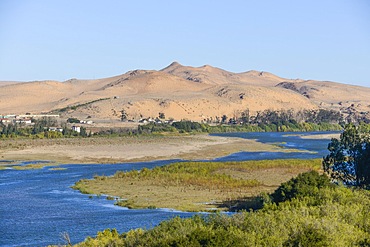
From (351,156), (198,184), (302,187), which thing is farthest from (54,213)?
(351,156)

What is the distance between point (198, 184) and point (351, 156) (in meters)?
12.4

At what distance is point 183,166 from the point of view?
214 feet

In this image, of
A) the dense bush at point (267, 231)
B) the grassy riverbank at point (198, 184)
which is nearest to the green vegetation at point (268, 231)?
the dense bush at point (267, 231)

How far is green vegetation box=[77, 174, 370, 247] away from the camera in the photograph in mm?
22391

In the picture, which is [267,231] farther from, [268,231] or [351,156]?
[351,156]

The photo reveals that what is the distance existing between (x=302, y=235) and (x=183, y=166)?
138ft

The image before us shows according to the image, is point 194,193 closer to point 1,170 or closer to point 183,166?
point 183,166

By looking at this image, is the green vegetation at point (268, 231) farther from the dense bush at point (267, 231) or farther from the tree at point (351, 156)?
the tree at point (351, 156)

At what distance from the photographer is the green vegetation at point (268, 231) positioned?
73.5ft

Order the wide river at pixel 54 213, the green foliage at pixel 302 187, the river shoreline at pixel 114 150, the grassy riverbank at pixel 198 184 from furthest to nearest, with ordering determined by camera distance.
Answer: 1. the river shoreline at pixel 114 150
2. the grassy riverbank at pixel 198 184
3. the green foliage at pixel 302 187
4. the wide river at pixel 54 213

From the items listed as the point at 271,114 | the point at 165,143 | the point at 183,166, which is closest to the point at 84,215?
the point at 183,166

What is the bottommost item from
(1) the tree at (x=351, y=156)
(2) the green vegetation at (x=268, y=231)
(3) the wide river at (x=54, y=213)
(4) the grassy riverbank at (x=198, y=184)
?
(3) the wide river at (x=54, y=213)

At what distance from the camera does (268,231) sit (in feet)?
80.2

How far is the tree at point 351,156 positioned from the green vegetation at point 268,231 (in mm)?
18592
